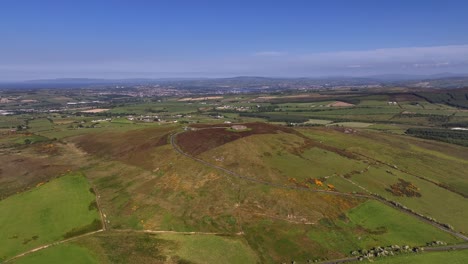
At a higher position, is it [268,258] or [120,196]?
[120,196]

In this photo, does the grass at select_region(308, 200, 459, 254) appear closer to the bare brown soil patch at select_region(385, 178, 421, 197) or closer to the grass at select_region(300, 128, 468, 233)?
the grass at select_region(300, 128, 468, 233)

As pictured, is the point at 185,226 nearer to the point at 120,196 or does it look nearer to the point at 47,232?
the point at 120,196

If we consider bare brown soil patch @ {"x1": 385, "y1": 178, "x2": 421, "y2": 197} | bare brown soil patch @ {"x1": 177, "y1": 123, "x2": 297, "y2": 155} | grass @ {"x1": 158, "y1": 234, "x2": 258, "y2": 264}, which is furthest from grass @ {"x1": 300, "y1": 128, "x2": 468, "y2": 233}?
grass @ {"x1": 158, "y1": 234, "x2": 258, "y2": 264}

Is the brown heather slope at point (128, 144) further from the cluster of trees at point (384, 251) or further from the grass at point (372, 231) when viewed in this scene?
the cluster of trees at point (384, 251)

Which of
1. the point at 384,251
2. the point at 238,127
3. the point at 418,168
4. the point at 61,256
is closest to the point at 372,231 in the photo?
the point at 384,251

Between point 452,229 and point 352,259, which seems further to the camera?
point 452,229

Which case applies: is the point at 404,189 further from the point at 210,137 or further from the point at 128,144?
the point at 128,144

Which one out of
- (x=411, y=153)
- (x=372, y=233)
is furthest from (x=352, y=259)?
(x=411, y=153)
